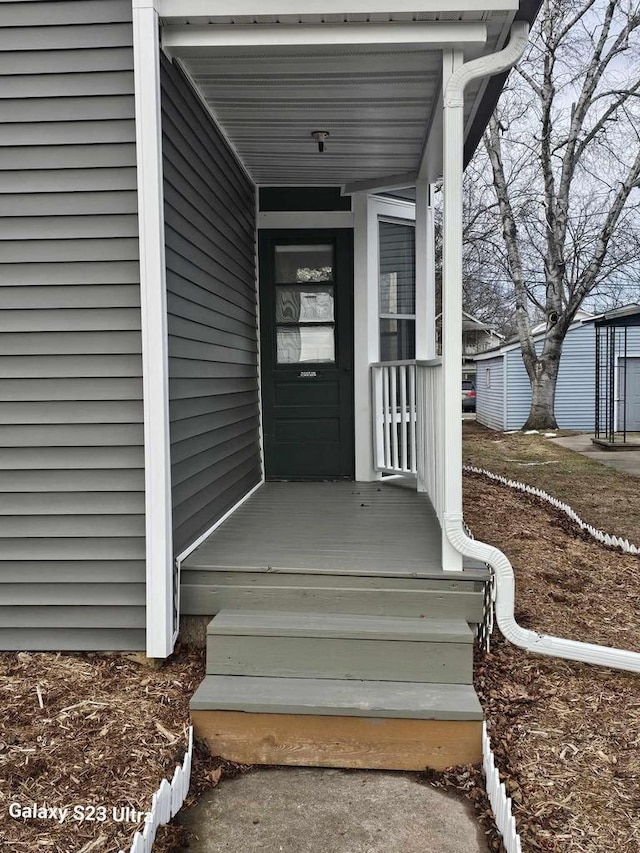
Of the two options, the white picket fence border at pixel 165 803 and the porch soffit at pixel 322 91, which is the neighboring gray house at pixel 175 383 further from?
the white picket fence border at pixel 165 803

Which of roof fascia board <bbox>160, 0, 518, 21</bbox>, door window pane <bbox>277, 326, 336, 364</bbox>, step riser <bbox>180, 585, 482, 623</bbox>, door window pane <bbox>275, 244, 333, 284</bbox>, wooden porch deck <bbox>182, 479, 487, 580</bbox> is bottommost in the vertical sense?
step riser <bbox>180, 585, 482, 623</bbox>

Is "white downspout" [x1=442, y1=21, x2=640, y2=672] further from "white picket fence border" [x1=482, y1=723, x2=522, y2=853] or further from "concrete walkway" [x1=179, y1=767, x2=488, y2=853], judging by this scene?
"concrete walkway" [x1=179, y1=767, x2=488, y2=853]

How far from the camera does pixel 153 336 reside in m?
2.79

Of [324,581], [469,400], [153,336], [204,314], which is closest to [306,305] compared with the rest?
[204,314]

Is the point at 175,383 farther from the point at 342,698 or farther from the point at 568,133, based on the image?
the point at 568,133

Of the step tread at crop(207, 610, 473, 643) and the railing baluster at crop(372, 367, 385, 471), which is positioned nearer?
the step tread at crop(207, 610, 473, 643)

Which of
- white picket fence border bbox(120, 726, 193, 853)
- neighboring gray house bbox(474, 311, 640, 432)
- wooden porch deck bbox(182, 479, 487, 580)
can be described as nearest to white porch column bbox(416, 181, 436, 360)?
wooden porch deck bbox(182, 479, 487, 580)

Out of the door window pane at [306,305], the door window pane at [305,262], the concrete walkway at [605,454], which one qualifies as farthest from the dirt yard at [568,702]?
the concrete walkway at [605,454]

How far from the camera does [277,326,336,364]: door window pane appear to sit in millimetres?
5242

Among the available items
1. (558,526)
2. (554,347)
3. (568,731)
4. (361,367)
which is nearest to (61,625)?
(568,731)

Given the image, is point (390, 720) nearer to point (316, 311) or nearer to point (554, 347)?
point (316, 311)

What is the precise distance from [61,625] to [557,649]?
2.06 meters

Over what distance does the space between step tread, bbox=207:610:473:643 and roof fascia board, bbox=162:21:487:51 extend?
2.30 metres

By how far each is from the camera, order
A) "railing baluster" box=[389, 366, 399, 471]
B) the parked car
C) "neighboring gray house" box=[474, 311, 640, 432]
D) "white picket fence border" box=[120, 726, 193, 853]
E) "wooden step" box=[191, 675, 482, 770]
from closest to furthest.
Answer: "white picket fence border" box=[120, 726, 193, 853] → "wooden step" box=[191, 675, 482, 770] → "railing baluster" box=[389, 366, 399, 471] → "neighboring gray house" box=[474, 311, 640, 432] → the parked car
